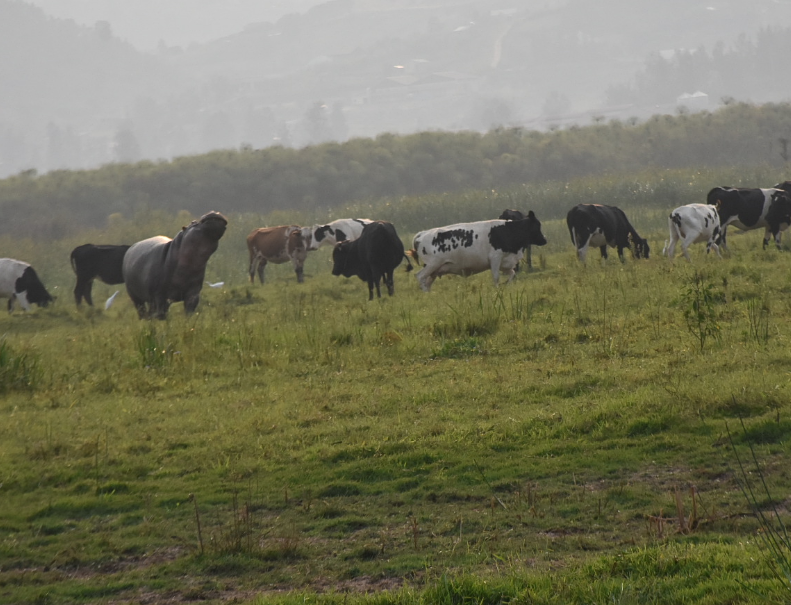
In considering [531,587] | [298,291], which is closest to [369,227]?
[298,291]

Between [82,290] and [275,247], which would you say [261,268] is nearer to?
[275,247]

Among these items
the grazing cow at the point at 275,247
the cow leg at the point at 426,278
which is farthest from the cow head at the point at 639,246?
the grazing cow at the point at 275,247

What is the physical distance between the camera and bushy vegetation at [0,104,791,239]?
53.3 metres

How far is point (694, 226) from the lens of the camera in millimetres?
20672

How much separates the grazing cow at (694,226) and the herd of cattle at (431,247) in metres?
0.02

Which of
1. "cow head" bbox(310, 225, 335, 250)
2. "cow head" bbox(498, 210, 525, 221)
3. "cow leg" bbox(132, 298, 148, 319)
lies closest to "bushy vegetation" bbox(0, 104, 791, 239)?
"cow head" bbox(310, 225, 335, 250)

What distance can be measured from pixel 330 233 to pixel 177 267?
11.0m

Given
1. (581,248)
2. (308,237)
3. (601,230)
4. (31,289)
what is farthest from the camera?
(308,237)

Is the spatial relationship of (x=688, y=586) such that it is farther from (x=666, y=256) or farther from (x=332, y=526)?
(x=666, y=256)

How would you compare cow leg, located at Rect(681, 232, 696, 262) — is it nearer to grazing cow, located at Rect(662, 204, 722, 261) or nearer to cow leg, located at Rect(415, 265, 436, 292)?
grazing cow, located at Rect(662, 204, 722, 261)

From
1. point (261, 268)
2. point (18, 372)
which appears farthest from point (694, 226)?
point (18, 372)

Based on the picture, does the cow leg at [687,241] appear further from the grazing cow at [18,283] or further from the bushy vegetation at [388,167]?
the bushy vegetation at [388,167]

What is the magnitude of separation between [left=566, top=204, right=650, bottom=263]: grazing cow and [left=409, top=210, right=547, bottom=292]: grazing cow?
6.50 feet

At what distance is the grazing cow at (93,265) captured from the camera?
24453mm
